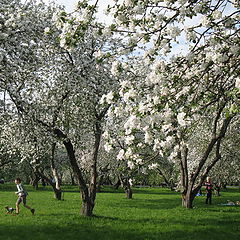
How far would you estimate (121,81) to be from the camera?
14266 millimetres

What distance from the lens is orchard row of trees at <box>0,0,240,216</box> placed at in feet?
23.3

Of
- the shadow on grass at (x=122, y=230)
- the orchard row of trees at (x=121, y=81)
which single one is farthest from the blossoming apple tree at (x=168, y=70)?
the shadow on grass at (x=122, y=230)

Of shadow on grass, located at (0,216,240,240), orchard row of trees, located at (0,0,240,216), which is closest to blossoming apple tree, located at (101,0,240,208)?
orchard row of trees, located at (0,0,240,216)

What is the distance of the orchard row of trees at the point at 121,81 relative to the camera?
7.10m

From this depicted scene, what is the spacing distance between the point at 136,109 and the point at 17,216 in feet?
35.9

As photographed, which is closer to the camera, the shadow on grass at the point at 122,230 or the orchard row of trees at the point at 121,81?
the orchard row of trees at the point at 121,81

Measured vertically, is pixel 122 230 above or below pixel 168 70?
below

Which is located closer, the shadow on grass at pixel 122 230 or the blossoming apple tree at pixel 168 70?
the blossoming apple tree at pixel 168 70

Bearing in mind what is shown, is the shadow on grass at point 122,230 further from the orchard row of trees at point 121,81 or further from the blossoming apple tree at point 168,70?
the blossoming apple tree at point 168,70

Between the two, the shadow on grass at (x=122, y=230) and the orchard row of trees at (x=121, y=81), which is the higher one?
the orchard row of trees at (x=121, y=81)

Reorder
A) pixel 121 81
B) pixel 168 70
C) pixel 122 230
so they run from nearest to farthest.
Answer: pixel 168 70 < pixel 122 230 < pixel 121 81

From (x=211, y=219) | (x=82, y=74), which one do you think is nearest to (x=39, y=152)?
(x=82, y=74)

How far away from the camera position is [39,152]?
63.3 feet

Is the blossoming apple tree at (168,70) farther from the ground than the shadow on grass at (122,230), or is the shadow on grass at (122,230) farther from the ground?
the blossoming apple tree at (168,70)
